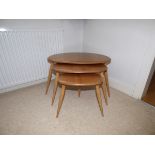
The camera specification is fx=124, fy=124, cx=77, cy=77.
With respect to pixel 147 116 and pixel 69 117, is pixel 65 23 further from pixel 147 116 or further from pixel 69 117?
pixel 147 116

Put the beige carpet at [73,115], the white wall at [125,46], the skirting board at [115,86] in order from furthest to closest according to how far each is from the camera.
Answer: the skirting board at [115,86] < the white wall at [125,46] < the beige carpet at [73,115]

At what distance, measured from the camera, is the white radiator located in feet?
5.17

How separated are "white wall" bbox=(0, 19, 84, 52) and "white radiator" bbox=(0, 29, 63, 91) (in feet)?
0.24

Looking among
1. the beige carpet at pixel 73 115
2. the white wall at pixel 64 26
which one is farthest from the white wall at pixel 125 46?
the beige carpet at pixel 73 115

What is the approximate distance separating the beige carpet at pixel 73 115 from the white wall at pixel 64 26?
0.89 meters

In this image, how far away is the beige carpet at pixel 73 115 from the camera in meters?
1.23

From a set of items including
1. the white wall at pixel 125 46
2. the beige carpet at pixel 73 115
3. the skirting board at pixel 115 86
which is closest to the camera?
the beige carpet at pixel 73 115

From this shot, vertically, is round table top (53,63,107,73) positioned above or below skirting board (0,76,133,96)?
above

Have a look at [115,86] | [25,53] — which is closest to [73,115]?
[115,86]

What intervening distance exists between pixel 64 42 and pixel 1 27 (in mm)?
909

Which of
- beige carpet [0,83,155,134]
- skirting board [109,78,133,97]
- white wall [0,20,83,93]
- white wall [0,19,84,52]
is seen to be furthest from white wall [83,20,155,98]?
white wall [0,20,83,93]

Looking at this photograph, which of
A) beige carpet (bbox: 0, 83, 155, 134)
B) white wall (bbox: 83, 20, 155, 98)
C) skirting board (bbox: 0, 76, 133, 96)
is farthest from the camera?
skirting board (bbox: 0, 76, 133, 96)

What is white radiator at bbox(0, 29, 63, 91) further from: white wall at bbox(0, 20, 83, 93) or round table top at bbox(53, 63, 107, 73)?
round table top at bbox(53, 63, 107, 73)

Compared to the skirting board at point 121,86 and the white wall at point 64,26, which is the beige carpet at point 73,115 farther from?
the white wall at point 64,26
